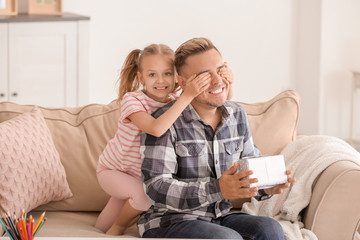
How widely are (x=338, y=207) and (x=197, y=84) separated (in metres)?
0.63

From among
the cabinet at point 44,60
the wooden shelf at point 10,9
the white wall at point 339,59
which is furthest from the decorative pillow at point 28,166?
the white wall at point 339,59

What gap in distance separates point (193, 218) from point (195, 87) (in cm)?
42

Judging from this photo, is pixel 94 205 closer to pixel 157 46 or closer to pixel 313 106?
pixel 157 46

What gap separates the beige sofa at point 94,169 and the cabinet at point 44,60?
2035 millimetres

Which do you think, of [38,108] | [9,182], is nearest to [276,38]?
[38,108]

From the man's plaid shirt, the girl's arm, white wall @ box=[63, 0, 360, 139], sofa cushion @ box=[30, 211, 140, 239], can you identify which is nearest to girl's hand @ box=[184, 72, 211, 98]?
the girl's arm

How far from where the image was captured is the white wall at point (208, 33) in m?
5.40

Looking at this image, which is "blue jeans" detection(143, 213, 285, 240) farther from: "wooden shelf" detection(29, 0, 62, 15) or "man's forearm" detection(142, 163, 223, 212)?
"wooden shelf" detection(29, 0, 62, 15)

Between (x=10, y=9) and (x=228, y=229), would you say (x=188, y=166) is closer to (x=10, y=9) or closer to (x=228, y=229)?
(x=228, y=229)

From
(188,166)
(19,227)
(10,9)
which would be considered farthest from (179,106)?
(10,9)

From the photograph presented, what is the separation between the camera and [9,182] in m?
2.10

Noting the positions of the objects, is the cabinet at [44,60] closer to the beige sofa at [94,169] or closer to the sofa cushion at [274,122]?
the beige sofa at [94,169]

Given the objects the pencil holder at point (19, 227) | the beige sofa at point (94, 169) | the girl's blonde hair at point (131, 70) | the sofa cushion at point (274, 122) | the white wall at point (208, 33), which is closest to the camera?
the pencil holder at point (19, 227)

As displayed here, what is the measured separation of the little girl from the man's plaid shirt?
0.24 ft
